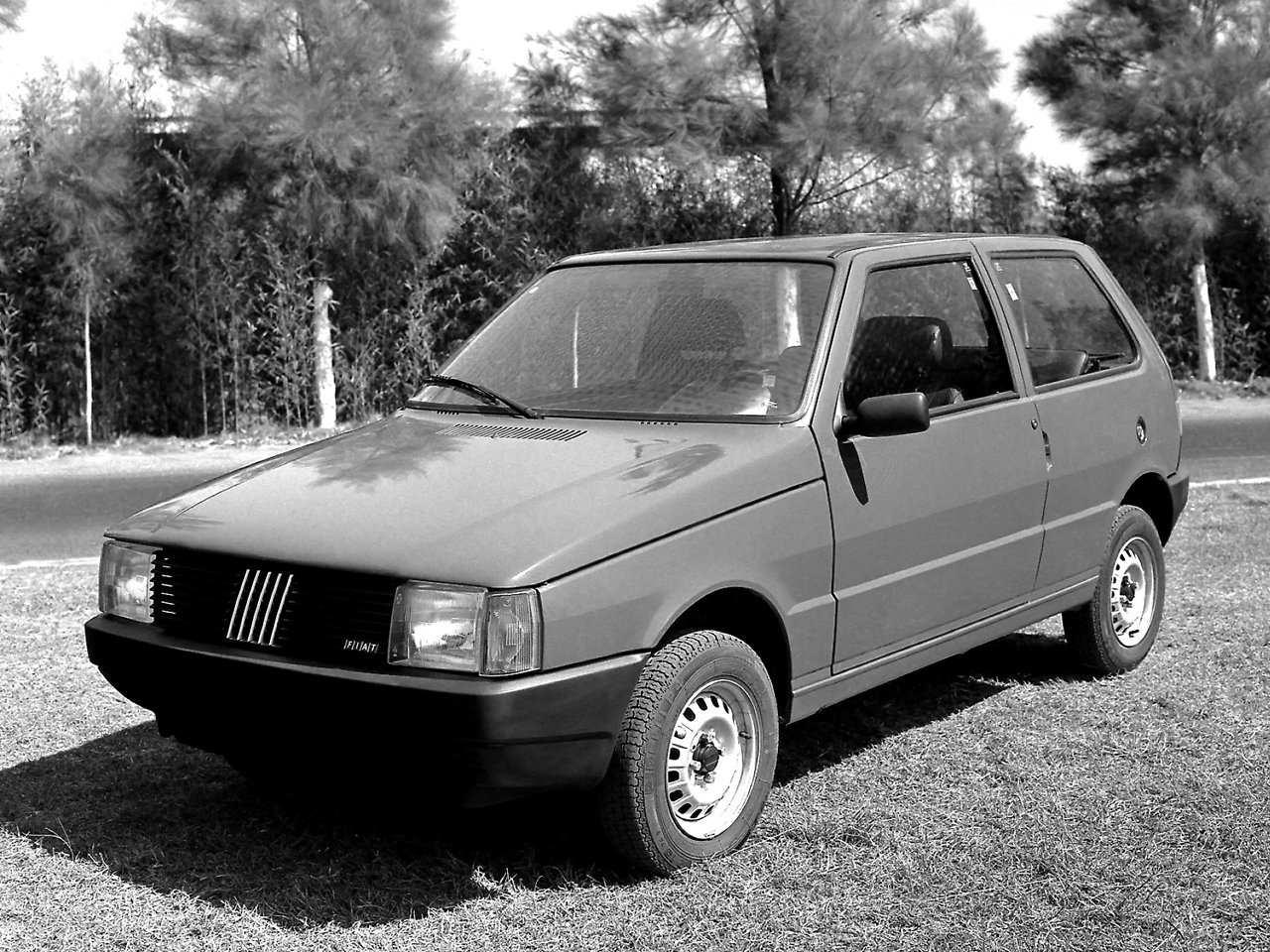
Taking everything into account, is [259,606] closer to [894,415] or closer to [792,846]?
[792,846]

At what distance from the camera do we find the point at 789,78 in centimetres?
1998

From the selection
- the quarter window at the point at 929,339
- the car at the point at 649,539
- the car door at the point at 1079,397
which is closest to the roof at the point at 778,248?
the car at the point at 649,539

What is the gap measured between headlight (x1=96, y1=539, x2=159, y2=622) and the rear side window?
10.3 feet

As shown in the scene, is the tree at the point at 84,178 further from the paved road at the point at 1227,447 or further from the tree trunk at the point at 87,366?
the paved road at the point at 1227,447

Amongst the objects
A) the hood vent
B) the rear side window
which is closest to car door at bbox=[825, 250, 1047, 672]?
the rear side window

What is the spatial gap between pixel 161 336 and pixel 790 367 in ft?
48.2

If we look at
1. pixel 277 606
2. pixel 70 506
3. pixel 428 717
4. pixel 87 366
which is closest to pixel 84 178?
pixel 87 366

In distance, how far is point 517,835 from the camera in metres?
4.53

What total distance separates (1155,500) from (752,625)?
2757 mm

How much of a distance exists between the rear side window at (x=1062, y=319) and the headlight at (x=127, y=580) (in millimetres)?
3150

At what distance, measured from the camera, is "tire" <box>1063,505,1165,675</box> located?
607 centimetres

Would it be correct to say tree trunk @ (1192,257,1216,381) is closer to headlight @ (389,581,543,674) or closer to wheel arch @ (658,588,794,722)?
wheel arch @ (658,588,794,722)

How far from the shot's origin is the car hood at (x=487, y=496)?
3.87m

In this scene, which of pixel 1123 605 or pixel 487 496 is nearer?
pixel 487 496
